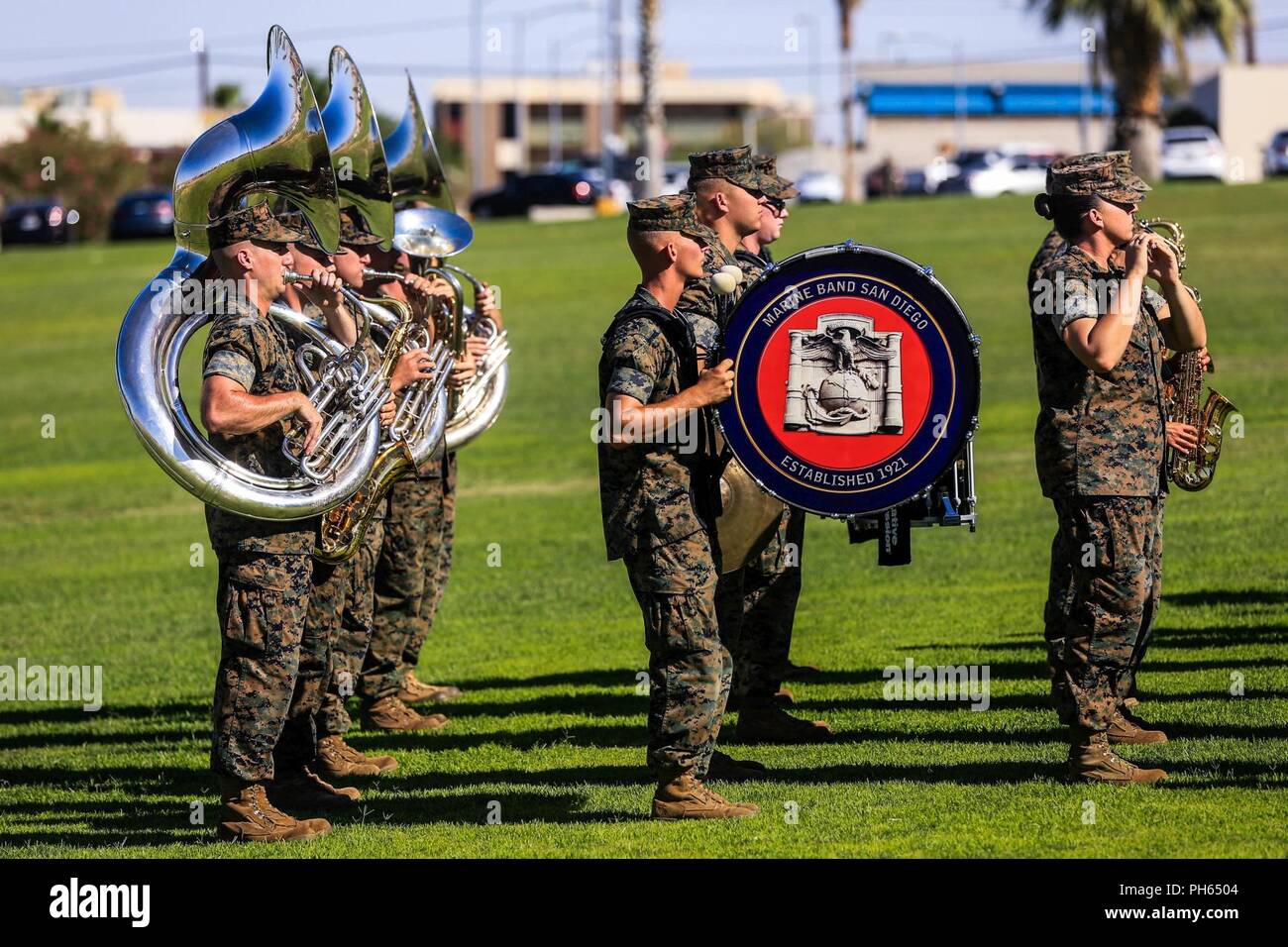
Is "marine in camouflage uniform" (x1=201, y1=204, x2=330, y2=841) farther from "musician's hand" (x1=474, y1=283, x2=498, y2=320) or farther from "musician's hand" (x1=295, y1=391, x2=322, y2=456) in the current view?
"musician's hand" (x1=474, y1=283, x2=498, y2=320)

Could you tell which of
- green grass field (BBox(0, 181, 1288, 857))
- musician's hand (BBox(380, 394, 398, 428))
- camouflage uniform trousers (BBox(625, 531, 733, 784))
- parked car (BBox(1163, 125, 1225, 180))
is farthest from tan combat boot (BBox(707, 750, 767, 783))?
parked car (BBox(1163, 125, 1225, 180))

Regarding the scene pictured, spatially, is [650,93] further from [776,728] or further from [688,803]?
[688,803]

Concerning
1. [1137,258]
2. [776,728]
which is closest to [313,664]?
[776,728]

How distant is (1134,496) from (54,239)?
43.4 m

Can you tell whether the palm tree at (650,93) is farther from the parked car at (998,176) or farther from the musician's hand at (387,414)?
the musician's hand at (387,414)

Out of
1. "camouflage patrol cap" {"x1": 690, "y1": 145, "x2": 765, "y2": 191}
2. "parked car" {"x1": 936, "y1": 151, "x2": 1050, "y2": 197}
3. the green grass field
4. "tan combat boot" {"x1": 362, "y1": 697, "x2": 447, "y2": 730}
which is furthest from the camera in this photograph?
"parked car" {"x1": 936, "y1": 151, "x2": 1050, "y2": 197}

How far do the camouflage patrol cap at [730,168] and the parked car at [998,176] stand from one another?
39556 mm

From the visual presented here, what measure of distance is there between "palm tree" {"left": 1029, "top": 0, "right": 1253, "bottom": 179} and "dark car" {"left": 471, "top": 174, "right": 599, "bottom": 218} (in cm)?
1474

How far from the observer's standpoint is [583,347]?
24.6 metres

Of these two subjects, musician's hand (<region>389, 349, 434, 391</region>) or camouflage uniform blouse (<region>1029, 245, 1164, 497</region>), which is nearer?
camouflage uniform blouse (<region>1029, 245, 1164, 497</region>)

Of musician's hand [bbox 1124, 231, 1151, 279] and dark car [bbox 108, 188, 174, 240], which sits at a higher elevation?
dark car [bbox 108, 188, 174, 240]

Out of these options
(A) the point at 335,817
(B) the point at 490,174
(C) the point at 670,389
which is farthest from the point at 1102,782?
(B) the point at 490,174

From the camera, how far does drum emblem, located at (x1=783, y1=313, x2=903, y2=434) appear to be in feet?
20.9
